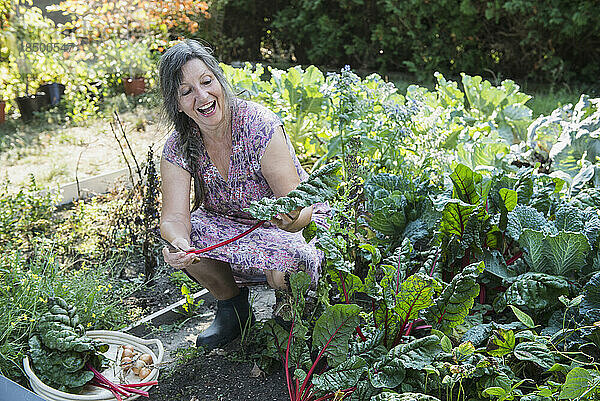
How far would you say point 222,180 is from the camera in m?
2.54

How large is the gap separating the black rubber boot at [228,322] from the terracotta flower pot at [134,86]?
465 cm

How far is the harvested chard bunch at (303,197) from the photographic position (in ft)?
6.18

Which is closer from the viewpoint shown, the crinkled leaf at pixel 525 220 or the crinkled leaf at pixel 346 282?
the crinkled leaf at pixel 346 282

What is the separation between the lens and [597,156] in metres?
2.98

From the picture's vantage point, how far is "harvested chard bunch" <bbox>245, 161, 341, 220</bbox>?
6.18ft

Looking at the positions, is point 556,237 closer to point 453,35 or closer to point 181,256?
point 181,256

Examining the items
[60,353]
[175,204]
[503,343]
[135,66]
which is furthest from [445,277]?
[135,66]

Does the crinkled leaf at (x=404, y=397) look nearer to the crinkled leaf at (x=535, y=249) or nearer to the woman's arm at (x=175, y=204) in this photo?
the crinkled leaf at (x=535, y=249)

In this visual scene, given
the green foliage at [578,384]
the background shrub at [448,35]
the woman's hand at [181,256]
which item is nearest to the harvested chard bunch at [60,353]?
the woman's hand at [181,256]

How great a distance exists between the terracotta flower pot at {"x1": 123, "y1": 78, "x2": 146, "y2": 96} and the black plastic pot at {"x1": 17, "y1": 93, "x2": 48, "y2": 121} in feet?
2.80

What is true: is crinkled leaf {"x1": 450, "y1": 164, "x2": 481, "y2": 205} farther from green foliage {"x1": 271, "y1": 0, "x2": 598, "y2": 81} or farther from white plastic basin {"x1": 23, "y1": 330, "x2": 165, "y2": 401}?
green foliage {"x1": 271, "y1": 0, "x2": 598, "y2": 81}

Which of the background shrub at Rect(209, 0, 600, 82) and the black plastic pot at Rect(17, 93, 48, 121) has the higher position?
the background shrub at Rect(209, 0, 600, 82)

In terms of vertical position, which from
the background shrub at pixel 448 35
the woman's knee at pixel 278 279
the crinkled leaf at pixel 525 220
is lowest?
the woman's knee at pixel 278 279

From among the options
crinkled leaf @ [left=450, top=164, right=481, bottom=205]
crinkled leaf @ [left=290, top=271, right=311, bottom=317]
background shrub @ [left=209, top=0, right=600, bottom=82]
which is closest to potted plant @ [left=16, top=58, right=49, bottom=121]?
background shrub @ [left=209, top=0, right=600, bottom=82]
